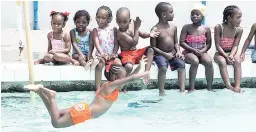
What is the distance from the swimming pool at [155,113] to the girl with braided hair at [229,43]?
0.26 metres

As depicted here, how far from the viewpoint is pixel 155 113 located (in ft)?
25.6

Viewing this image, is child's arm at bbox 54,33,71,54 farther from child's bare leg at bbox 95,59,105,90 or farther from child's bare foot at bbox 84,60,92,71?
child's bare leg at bbox 95,59,105,90

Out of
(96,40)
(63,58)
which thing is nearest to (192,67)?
(96,40)

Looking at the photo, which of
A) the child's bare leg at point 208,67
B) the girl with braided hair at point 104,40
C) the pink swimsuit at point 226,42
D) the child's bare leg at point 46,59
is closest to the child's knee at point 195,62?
the child's bare leg at point 208,67

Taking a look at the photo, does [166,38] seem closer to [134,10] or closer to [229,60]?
[229,60]


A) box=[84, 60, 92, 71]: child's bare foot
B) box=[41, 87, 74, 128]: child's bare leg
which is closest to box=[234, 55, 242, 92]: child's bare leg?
box=[84, 60, 92, 71]: child's bare foot

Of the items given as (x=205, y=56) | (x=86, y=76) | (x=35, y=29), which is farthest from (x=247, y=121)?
(x=35, y=29)

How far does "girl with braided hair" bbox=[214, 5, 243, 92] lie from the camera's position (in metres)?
9.16

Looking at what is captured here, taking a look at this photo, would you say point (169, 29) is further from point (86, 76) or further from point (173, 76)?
point (86, 76)

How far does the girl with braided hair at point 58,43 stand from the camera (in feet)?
29.9

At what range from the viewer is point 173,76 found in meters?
9.13

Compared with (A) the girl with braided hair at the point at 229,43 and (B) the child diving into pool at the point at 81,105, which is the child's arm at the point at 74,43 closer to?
(A) the girl with braided hair at the point at 229,43

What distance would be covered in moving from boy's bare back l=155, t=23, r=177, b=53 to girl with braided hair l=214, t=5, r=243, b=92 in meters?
0.63

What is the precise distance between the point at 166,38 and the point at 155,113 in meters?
1.58
